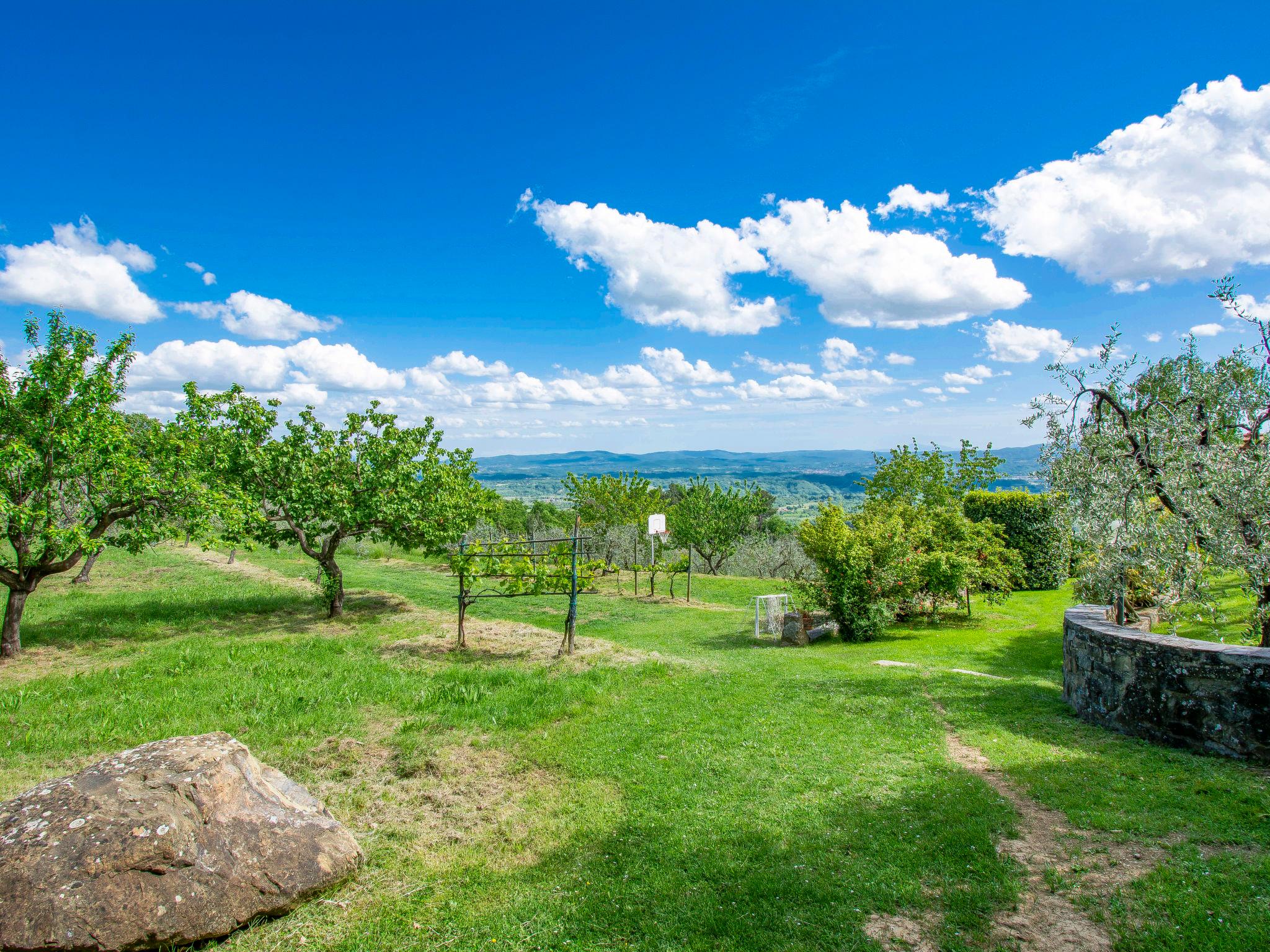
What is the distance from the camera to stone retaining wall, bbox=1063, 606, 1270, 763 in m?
7.11

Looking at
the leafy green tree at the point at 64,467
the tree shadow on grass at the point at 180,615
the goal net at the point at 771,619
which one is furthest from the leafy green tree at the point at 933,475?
the leafy green tree at the point at 64,467

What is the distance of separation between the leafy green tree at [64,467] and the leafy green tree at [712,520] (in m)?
29.9

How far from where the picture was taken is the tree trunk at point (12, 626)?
13.3 m

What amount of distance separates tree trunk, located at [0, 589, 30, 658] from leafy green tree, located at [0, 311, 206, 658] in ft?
0.05

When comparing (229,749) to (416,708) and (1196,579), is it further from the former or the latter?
(1196,579)

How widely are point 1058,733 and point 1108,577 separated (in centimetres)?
233

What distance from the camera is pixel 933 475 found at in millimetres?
27453

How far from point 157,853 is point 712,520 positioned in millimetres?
38082

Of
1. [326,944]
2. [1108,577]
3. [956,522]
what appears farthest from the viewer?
[956,522]

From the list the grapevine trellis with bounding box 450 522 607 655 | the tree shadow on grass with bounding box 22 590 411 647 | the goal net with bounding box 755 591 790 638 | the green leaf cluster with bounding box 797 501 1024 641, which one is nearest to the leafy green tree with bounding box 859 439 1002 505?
the green leaf cluster with bounding box 797 501 1024 641

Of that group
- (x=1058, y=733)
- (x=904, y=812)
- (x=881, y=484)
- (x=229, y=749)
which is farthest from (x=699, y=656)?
(x=881, y=484)

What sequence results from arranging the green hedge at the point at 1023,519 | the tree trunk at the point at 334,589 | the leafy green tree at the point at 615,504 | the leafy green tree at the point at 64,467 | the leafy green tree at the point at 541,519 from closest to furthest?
1. the leafy green tree at the point at 64,467
2. the tree trunk at the point at 334,589
3. the green hedge at the point at 1023,519
4. the leafy green tree at the point at 615,504
5. the leafy green tree at the point at 541,519

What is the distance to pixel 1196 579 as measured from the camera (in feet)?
27.7

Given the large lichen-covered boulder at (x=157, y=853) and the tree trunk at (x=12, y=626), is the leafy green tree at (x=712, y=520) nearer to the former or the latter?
the tree trunk at (x=12, y=626)
